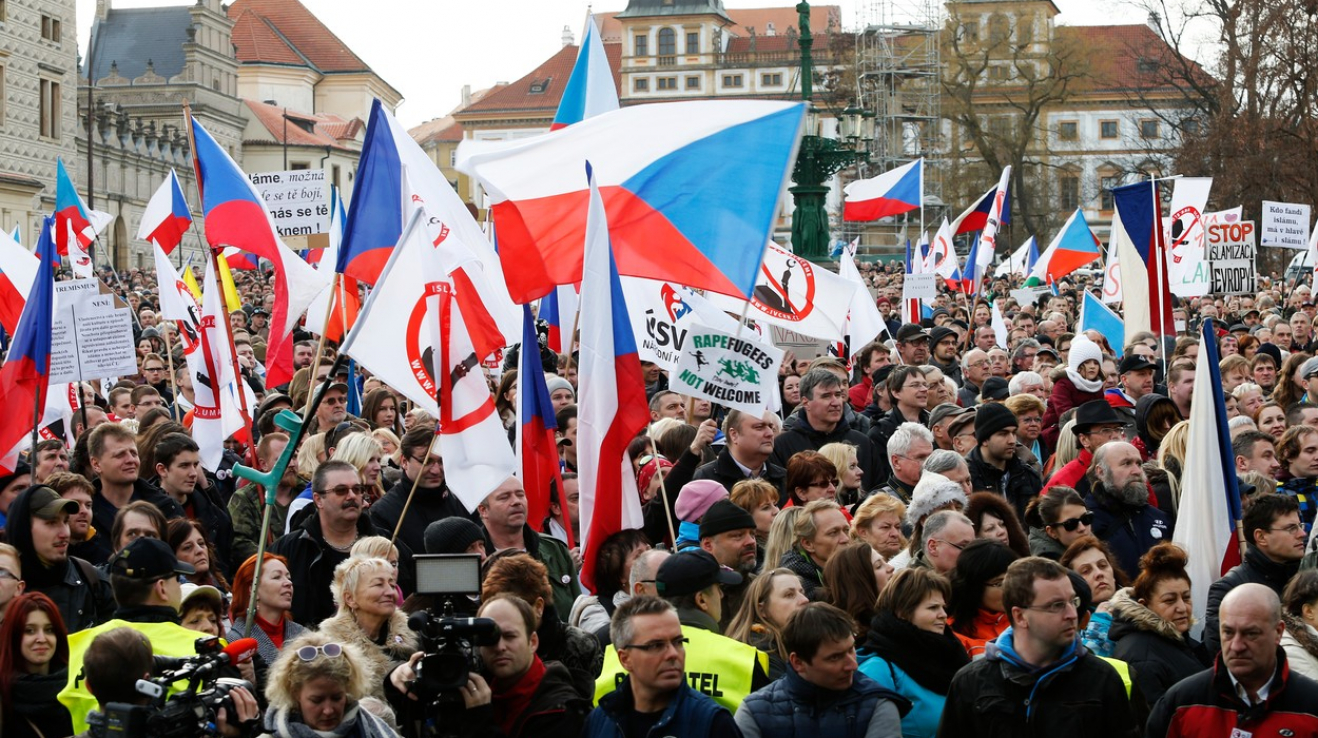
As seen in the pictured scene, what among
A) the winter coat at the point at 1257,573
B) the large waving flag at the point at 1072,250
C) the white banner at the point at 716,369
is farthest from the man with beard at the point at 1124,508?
the large waving flag at the point at 1072,250

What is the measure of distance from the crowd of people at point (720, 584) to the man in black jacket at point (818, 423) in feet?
0.05

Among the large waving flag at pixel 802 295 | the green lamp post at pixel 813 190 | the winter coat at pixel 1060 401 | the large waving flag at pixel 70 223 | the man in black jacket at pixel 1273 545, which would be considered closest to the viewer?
the man in black jacket at pixel 1273 545

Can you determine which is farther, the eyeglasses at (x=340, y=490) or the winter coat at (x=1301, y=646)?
the eyeglasses at (x=340, y=490)

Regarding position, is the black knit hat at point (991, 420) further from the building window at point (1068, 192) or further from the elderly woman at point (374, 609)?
the building window at point (1068, 192)

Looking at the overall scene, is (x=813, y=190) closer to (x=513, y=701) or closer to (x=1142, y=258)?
(x=1142, y=258)

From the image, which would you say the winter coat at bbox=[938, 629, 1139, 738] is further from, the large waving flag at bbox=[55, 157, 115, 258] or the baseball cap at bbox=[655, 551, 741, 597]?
the large waving flag at bbox=[55, 157, 115, 258]

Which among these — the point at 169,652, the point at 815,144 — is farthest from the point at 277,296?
the point at 815,144

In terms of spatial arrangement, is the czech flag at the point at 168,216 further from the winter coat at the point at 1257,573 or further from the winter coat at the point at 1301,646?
the winter coat at the point at 1301,646

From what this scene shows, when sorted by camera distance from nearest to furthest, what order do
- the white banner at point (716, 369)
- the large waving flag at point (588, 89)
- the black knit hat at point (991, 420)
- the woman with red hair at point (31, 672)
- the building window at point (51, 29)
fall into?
1. the woman with red hair at point (31, 672)
2. the white banner at point (716, 369)
3. the black knit hat at point (991, 420)
4. the large waving flag at point (588, 89)
5. the building window at point (51, 29)

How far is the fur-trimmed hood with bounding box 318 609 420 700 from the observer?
5.55 m

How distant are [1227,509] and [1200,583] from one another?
37 cm

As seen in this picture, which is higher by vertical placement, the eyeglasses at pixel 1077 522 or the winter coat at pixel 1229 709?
the eyeglasses at pixel 1077 522

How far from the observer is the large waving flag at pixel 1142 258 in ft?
42.7

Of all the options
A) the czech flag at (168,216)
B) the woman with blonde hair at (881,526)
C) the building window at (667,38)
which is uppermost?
the building window at (667,38)
